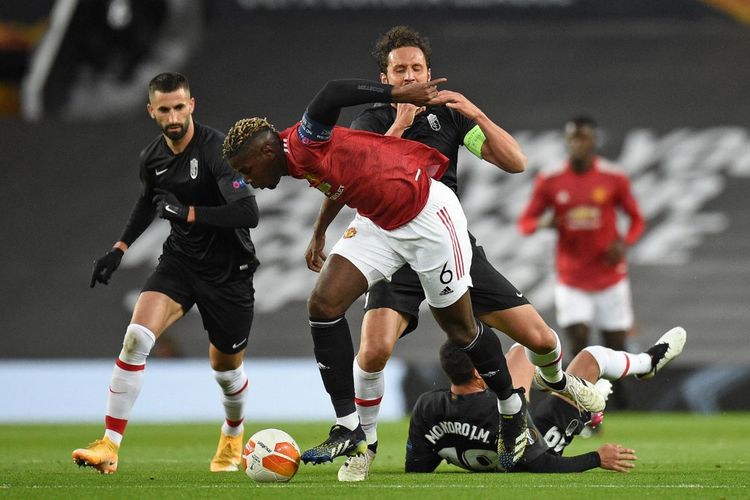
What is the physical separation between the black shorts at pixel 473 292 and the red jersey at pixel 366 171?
716 millimetres

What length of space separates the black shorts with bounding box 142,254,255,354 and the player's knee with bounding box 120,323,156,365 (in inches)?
13.5

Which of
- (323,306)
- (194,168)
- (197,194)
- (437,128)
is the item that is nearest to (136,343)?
(197,194)

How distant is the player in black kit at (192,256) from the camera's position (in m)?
7.12

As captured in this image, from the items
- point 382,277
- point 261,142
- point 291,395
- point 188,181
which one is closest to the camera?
point 261,142

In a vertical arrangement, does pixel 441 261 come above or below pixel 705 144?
below

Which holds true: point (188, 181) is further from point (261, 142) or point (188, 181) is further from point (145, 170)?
point (261, 142)

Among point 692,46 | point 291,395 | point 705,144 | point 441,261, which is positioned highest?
point 692,46

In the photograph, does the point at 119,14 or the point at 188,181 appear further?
the point at 119,14

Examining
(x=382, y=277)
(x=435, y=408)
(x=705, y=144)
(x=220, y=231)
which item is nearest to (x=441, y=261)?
(x=382, y=277)

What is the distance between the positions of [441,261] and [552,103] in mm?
8913

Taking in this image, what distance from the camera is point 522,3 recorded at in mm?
14922

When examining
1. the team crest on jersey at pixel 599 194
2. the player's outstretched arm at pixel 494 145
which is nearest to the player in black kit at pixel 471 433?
the player's outstretched arm at pixel 494 145

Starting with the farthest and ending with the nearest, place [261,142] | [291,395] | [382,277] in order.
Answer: [291,395] → [382,277] → [261,142]

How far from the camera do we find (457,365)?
265 inches
